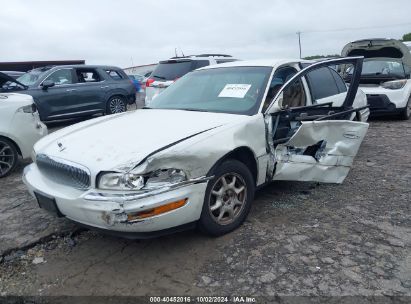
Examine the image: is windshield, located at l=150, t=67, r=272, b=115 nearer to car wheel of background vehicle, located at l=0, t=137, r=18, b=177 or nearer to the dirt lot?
the dirt lot

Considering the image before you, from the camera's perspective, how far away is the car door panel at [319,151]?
149 inches

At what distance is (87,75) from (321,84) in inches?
278

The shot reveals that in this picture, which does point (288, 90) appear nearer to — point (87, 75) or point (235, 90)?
point (235, 90)

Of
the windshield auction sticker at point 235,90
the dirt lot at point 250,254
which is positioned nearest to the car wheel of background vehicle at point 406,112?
the dirt lot at point 250,254

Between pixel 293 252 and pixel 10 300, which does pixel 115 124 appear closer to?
pixel 10 300

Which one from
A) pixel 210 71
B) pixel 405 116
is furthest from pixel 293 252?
pixel 405 116

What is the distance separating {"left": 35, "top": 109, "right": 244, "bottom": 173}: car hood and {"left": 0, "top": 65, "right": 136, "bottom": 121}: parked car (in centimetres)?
549

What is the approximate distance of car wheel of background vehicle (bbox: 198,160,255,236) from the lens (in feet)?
10.2

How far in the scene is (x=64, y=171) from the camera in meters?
3.02

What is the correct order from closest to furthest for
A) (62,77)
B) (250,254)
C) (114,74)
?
(250,254) < (62,77) < (114,74)

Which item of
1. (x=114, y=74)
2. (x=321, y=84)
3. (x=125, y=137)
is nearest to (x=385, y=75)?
(x=321, y=84)

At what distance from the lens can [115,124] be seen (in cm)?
370

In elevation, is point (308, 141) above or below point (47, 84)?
below

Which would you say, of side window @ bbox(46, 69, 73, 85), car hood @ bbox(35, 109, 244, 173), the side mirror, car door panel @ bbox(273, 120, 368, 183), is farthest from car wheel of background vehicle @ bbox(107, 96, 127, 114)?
car door panel @ bbox(273, 120, 368, 183)
